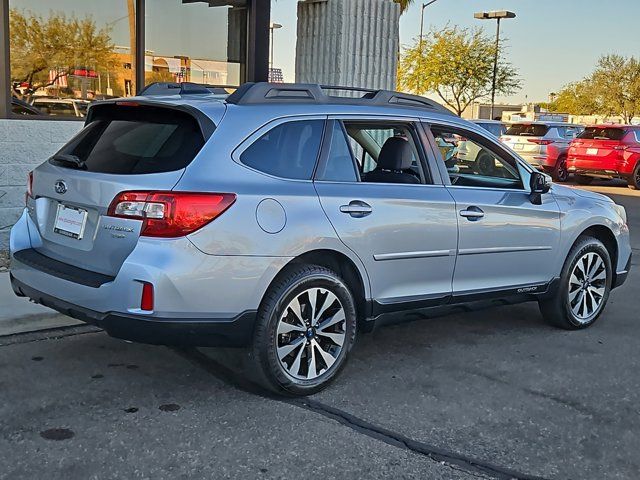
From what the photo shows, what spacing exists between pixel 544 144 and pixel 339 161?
19.0 m

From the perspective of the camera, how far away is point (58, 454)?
3.69 metres

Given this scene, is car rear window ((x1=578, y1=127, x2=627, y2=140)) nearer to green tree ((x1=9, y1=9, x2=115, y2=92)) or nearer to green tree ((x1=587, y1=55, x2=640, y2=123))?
green tree ((x1=9, y1=9, x2=115, y2=92))

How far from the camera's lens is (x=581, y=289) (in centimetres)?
631

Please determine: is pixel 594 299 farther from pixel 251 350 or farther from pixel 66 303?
pixel 66 303

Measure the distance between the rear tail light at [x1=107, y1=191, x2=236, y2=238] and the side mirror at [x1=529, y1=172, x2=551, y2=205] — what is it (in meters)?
2.68

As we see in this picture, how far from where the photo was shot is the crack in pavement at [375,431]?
147 inches

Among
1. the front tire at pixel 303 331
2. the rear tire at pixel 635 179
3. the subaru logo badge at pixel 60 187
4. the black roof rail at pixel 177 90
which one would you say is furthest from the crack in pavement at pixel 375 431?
the rear tire at pixel 635 179

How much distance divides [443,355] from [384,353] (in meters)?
0.41

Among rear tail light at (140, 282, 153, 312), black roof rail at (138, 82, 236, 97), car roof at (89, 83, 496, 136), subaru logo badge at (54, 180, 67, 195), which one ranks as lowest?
rear tail light at (140, 282, 153, 312)

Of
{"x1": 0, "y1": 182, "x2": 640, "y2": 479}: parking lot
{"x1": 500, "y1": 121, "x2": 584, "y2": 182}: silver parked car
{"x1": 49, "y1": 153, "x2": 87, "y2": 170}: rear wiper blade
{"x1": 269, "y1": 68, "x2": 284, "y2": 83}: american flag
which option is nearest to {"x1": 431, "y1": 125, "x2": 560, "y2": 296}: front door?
{"x1": 0, "y1": 182, "x2": 640, "y2": 479}: parking lot

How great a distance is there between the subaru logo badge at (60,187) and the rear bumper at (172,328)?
0.62 metres

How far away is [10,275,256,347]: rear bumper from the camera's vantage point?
4.05m

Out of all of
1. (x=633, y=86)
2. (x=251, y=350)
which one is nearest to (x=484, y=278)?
(x=251, y=350)

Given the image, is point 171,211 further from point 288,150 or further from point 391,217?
point 391,217
